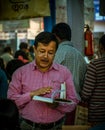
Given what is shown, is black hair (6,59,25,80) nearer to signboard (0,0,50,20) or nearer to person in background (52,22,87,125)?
signboard (0,0,50,20)

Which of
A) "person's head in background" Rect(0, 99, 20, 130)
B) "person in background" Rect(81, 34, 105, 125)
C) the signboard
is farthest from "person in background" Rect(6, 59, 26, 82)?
"person's head in background" Rect(0, 99, 20, 130)

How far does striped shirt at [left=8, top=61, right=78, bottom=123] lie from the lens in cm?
362

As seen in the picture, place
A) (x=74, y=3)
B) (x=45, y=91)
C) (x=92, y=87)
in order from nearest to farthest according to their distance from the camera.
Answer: (x=45, y=91), (x=92, y=87), (x=74, y=3)

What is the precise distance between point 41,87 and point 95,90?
109 cm

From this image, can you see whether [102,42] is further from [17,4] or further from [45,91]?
[17,4]

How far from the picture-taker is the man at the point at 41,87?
361cm

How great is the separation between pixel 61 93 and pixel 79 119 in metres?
1.59

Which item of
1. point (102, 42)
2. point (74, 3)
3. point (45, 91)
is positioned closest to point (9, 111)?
point (45, 91)

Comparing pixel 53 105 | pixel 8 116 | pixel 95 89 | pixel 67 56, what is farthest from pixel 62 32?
pixel 8 116

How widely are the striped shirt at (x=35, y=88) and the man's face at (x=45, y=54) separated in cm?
10

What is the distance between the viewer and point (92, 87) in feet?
14.8

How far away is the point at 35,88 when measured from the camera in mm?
3631

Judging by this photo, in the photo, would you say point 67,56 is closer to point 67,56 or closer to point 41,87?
point 67,56

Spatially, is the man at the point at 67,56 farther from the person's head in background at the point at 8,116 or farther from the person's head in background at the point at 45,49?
the person's head in background at the point at 8,116
